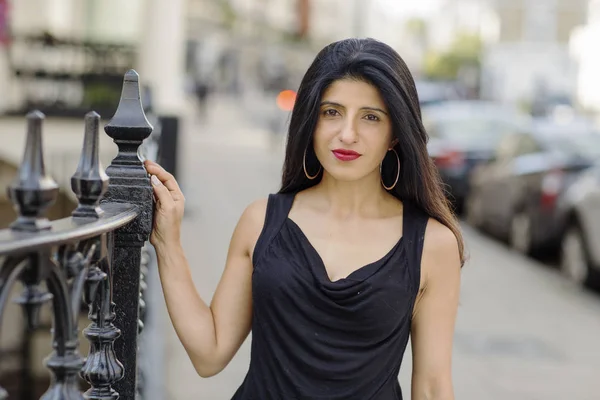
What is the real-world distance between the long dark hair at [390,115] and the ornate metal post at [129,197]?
0.42 meters

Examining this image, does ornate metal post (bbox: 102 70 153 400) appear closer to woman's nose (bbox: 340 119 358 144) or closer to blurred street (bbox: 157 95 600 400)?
woman's nose (bbox: 340 119 358 144)

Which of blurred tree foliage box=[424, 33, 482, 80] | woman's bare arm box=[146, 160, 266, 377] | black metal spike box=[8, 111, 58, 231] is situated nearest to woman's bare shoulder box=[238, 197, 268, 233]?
woman's bare arm box=[146, 160, 266, 377]

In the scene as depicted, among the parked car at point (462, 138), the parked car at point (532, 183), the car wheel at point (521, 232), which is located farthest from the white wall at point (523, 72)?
the car wheel at point (521, 232)

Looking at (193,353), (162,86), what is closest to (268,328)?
(193,353)

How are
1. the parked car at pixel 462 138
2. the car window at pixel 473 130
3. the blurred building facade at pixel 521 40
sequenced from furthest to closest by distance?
the blurred building facade at pixel 521 40 < the car window at pixel 473 130 < the parked car at pixel 462 138

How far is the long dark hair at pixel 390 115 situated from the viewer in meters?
2.58

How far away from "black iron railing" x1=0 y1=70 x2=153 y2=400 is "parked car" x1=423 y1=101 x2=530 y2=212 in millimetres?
12258

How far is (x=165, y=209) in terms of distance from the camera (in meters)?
2.59

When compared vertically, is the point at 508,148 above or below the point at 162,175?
below

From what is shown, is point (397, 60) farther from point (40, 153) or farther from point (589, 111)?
point (589, 111)

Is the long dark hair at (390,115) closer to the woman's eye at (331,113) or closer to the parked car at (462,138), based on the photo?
the woman's eye at (331,113)

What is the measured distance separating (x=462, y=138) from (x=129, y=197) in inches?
541

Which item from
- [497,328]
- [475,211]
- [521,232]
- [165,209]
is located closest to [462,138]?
[475,211]

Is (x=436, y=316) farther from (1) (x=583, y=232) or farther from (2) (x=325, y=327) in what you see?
(1) (x=583, y=232)
